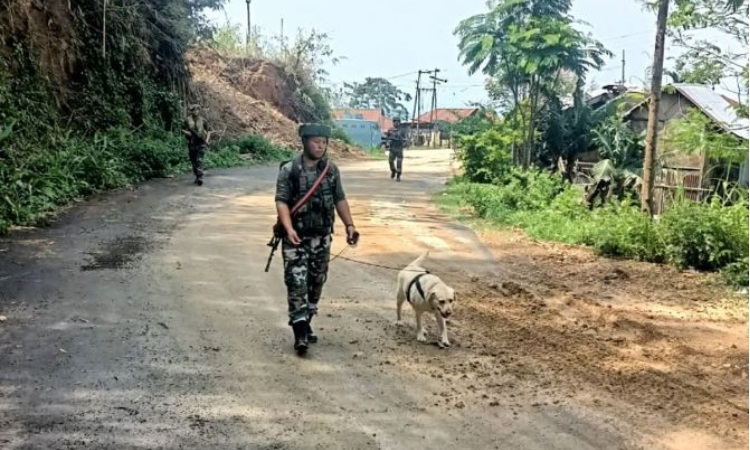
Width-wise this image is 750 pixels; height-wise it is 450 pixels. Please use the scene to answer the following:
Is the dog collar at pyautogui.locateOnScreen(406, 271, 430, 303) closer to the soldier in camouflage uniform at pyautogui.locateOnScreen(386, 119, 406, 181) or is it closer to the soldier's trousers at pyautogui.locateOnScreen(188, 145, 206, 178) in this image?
the soldier's trousers at pyautogui.locateOnScreen(188, 145, 206, 178)

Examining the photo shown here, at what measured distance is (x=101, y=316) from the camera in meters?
6.25

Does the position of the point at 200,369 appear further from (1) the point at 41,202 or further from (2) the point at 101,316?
(1) the point at 41,202

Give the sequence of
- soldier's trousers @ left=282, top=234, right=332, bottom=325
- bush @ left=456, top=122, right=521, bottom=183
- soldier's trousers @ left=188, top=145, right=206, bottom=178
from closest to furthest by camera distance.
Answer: soldier's trousers @ left=282, top=234, right=332, bottom=325, soldier's trousers @ left=188, top=145, right=206, bottom=178, bush @ left=456, top=122, right=521, bottom=183

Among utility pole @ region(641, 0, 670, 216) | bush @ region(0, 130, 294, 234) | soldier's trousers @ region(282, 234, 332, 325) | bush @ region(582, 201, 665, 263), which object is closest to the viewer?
soldier's trousers @ region(282, 234, 332, 325)

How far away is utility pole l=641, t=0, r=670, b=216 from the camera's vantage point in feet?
35.6

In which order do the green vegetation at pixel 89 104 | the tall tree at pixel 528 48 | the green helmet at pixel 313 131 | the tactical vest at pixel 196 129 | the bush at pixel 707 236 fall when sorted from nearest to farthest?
1. the green helmet at pixel 313 131
2. the bush at pixel 707 236
3. the green vegetation at pixel 89 104
4. the tactical vest at pixel 196 129
5. the tall tree at pixel 528 48

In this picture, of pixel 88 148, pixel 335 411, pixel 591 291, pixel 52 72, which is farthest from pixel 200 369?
pixel 52 72

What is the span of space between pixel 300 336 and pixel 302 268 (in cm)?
55

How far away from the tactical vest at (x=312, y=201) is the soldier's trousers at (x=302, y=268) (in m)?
Answer: 0.10

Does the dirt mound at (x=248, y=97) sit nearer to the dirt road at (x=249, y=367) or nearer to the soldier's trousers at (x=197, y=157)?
the soldier's trousers at (x=197, y=157)

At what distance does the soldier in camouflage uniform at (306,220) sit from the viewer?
17.6ft

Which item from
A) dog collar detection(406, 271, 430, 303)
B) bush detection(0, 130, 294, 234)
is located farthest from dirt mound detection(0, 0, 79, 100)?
dog collar detection(406, 271, 430, 303)

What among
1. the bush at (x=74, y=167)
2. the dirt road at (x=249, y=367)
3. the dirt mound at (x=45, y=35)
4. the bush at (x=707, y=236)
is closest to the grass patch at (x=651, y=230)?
the bush at (x=707, y=236)

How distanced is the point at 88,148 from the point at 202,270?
310 inches
